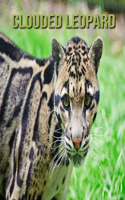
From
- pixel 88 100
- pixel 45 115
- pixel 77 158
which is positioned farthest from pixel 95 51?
pixel 77 158

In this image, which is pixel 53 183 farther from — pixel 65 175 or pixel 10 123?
pixel 10 123

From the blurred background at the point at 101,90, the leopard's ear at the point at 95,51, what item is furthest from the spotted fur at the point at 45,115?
the blurred background at the point at 101,90

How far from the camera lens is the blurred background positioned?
4160mm

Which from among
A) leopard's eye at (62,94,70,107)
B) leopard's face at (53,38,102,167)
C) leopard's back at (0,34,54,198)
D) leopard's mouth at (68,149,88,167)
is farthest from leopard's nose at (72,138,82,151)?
leopard's back at (0,34,54,198)

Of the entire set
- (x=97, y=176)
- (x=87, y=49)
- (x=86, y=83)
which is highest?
(x=87, y=49)

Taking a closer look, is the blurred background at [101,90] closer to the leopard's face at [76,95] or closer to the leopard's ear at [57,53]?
the leopard's face at [76,95]

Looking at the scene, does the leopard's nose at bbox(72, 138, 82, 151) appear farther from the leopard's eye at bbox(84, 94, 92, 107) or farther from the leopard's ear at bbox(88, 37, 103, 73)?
the leopard's ear at bbox(88, 37, 103, 73)

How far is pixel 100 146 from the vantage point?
15.2ft

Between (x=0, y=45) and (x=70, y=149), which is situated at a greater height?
(x=0, y=45)

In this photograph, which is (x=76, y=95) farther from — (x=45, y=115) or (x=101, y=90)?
(x=101, y=90)

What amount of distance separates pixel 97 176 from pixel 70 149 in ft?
5.27

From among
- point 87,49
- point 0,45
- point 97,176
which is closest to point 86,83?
point 87,49

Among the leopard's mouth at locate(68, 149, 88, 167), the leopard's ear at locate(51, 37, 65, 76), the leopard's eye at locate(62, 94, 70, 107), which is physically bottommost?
the leopard's mouth at locate(68, 149, 88, 167)

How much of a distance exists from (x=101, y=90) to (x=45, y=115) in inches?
98.2
